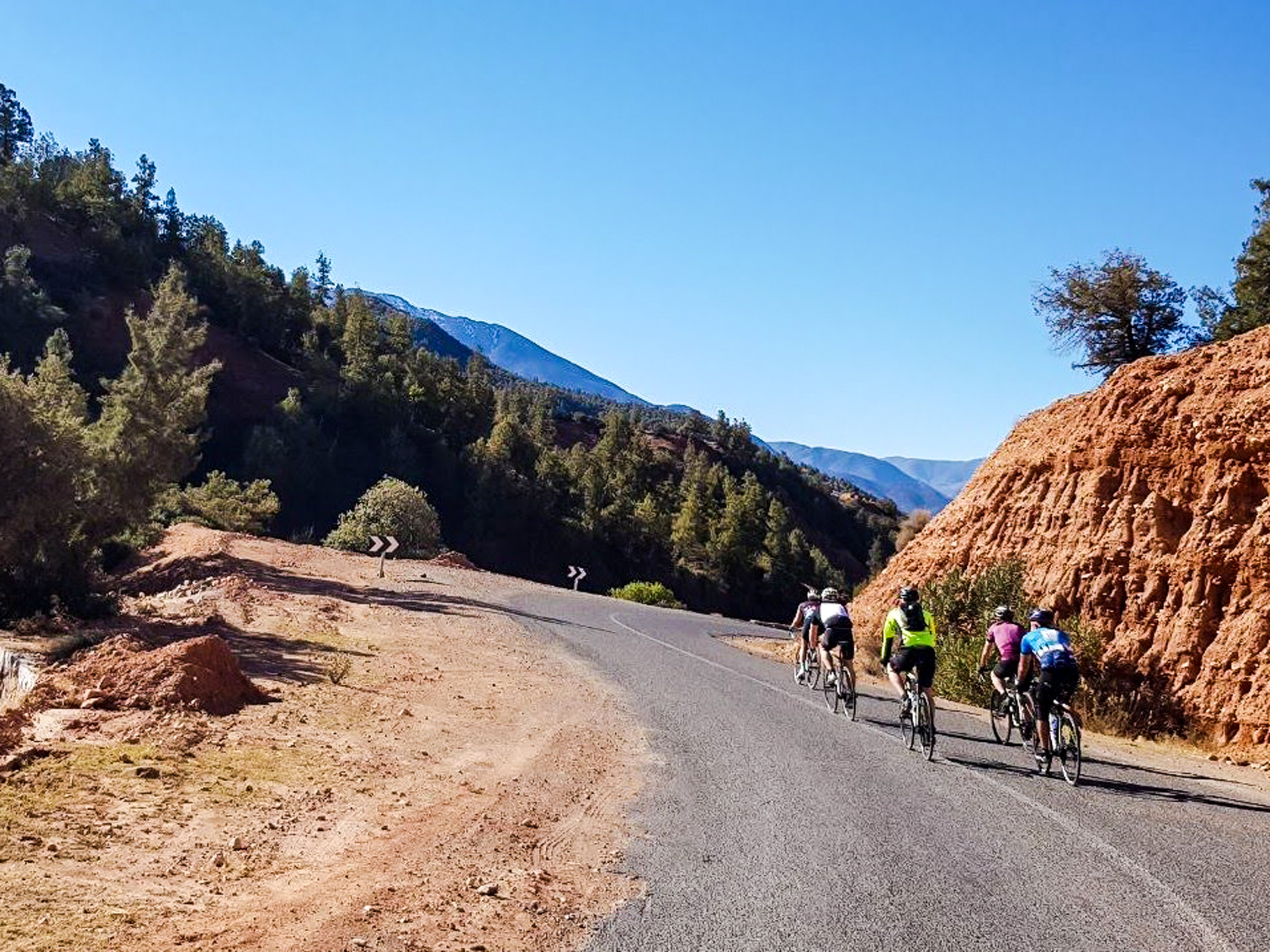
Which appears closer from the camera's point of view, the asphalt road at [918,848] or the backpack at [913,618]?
the asphalt road at [918,848]

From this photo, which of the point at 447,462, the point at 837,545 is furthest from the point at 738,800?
the point at 837,545

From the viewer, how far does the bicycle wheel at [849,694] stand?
1413cm

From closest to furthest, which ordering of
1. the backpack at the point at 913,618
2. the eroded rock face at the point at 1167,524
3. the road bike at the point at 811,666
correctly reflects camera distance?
the backpack at the point at 913,618
the eroded rock face at the point at 1167,524
the road bike at the point at 811,666

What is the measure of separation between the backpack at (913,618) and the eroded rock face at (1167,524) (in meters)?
5.82

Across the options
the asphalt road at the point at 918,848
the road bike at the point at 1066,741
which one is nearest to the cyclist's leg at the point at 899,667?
the asphalt road at the point at 918,848

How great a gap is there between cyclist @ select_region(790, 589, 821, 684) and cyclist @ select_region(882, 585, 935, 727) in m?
4.44

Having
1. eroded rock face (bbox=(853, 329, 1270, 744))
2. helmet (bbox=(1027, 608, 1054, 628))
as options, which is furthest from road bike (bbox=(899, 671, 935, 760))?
eroded rock face (bbox=(853, 329, 1270, 744))

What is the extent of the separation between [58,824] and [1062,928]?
638 centimetres

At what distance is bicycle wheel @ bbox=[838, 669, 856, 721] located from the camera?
14.1 m

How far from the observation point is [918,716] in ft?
37.9

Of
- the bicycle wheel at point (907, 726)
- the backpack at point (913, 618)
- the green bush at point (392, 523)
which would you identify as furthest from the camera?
the green bush at point (392, 523)

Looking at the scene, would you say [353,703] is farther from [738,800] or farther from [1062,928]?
[1062,928]

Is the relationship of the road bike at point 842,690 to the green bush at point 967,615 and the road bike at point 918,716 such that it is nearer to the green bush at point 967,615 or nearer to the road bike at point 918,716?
the road bike at point 918,716

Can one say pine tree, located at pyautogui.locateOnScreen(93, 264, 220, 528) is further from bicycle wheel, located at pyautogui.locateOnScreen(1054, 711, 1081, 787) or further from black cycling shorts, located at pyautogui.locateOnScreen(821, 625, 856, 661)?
bicycle wheel, located at pyautogui.locateOnScreen(1054, 711, 1081, 787)
